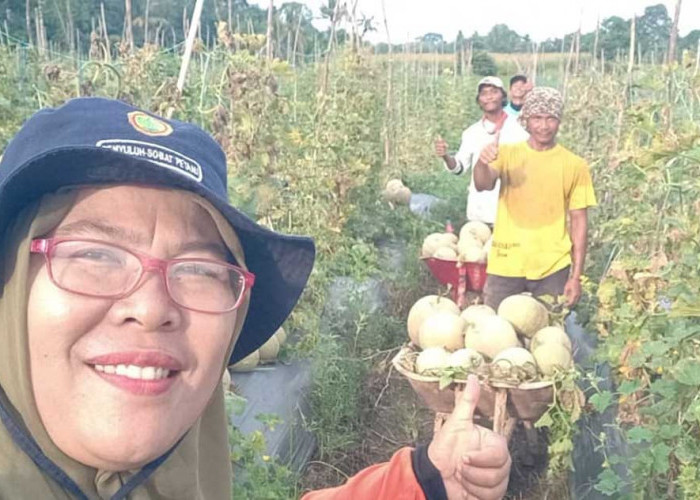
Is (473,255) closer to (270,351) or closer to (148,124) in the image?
(270,351)

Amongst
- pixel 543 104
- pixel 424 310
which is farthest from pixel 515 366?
pixel 543 104

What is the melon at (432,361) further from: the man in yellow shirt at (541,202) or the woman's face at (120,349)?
the woman's face at (120,349)

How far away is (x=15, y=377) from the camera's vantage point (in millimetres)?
1137

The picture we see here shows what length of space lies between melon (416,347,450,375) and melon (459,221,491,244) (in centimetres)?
232

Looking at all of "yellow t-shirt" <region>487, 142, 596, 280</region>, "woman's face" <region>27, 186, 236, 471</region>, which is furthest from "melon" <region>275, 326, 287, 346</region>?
"woman's face" <region>27, 186, 236, 471</region>

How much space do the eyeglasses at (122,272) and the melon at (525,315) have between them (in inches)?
148

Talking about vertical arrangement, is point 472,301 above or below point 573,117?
below

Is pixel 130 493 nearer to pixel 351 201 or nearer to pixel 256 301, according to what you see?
pixel 256 301

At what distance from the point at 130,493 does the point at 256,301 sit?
0.37m

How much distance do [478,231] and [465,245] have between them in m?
0.27

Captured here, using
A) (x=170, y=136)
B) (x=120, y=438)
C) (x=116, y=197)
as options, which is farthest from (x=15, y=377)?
(x=170, y=136)

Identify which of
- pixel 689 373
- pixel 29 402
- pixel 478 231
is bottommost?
pixel 478 231

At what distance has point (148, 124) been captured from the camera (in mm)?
1222

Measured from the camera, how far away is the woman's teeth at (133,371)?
3.84ft
